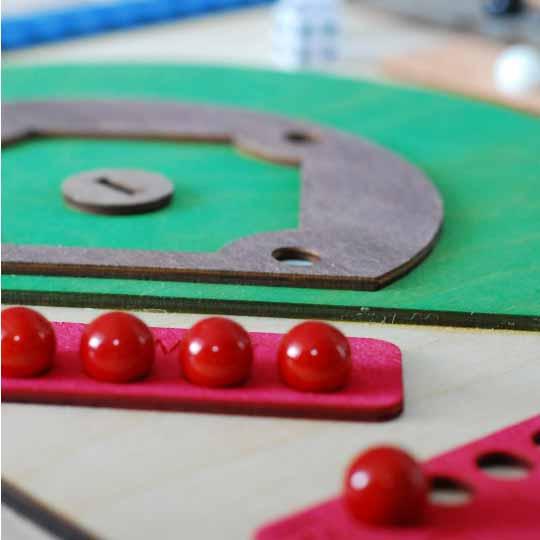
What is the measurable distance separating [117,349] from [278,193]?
38cm

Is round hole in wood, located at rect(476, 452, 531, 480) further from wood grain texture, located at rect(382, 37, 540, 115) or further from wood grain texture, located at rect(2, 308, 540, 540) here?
wood grain texture, located at rect(382, 37, 540, 115)

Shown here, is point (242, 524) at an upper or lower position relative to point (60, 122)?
lower

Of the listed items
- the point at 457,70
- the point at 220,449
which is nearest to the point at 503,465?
the point at 220,449

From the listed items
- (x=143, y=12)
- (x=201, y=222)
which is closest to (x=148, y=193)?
(x=201, y=222)

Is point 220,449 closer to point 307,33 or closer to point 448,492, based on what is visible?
point 448,492

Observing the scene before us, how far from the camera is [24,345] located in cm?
67

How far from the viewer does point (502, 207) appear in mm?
997

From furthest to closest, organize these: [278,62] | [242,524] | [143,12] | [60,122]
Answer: [143,12] → [278,62] → [60,122] → [242,524]

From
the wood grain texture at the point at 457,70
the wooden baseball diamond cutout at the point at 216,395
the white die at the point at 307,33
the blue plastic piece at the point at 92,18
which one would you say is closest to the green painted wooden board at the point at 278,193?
the wooden baseball diamond cutout at the point at 216,395

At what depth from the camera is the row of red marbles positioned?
0.67 m

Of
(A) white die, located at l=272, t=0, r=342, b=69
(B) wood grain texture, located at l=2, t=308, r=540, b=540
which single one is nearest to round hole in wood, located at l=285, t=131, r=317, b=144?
(B) wood grain texture, located at l=2, t=308, r=540, b=540

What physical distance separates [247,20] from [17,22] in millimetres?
477

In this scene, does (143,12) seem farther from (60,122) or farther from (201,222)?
(201,222)

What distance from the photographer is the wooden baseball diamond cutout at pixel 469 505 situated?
0.56m
